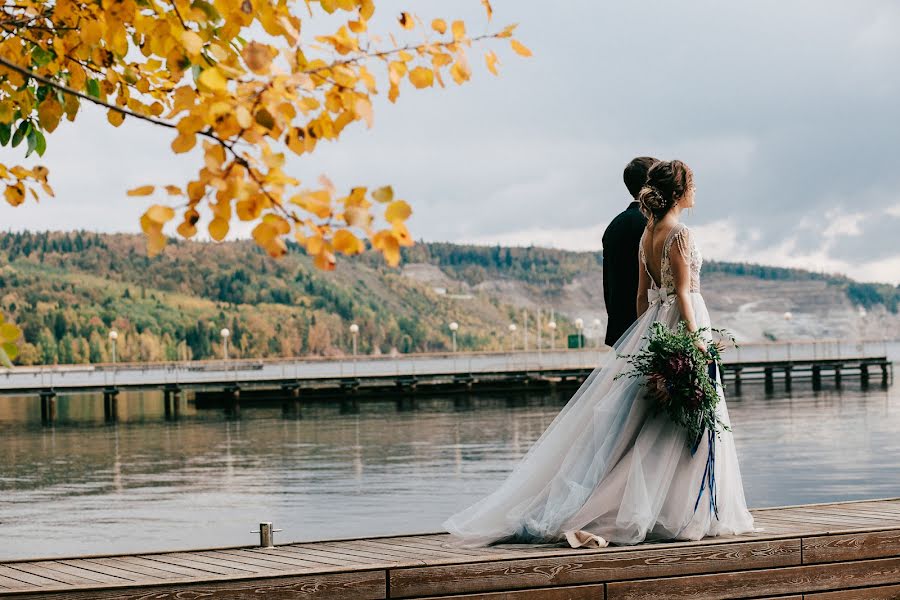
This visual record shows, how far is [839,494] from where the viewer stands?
22.9 m

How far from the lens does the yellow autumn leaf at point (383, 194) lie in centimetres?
280

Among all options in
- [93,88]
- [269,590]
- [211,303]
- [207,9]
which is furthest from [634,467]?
[211,303]

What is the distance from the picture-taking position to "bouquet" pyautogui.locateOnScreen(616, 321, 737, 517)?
6.43 metres

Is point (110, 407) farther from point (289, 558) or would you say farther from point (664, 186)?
point (664, 186)

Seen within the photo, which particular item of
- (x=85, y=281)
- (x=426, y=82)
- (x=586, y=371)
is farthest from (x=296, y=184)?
(x=85, y=281)

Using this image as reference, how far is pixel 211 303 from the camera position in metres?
148

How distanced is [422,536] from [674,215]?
7.19ft

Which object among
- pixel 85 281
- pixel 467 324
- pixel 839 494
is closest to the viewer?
pixel 839 494

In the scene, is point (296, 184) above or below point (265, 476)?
above

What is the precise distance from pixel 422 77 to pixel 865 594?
449 cm

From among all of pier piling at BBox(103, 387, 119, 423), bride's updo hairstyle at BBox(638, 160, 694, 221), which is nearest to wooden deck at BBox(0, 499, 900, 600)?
bride's updo hairstyle at BBox(638, 160, 694, 221)

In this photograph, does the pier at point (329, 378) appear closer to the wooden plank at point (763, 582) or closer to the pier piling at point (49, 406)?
the pier piling at point (49, 406)

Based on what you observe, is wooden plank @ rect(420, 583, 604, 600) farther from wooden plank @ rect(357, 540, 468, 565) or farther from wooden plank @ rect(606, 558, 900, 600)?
wooden plank @ rect(357, 540, 468, 565)

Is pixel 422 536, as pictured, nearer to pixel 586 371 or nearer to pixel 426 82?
pixel 426 82
